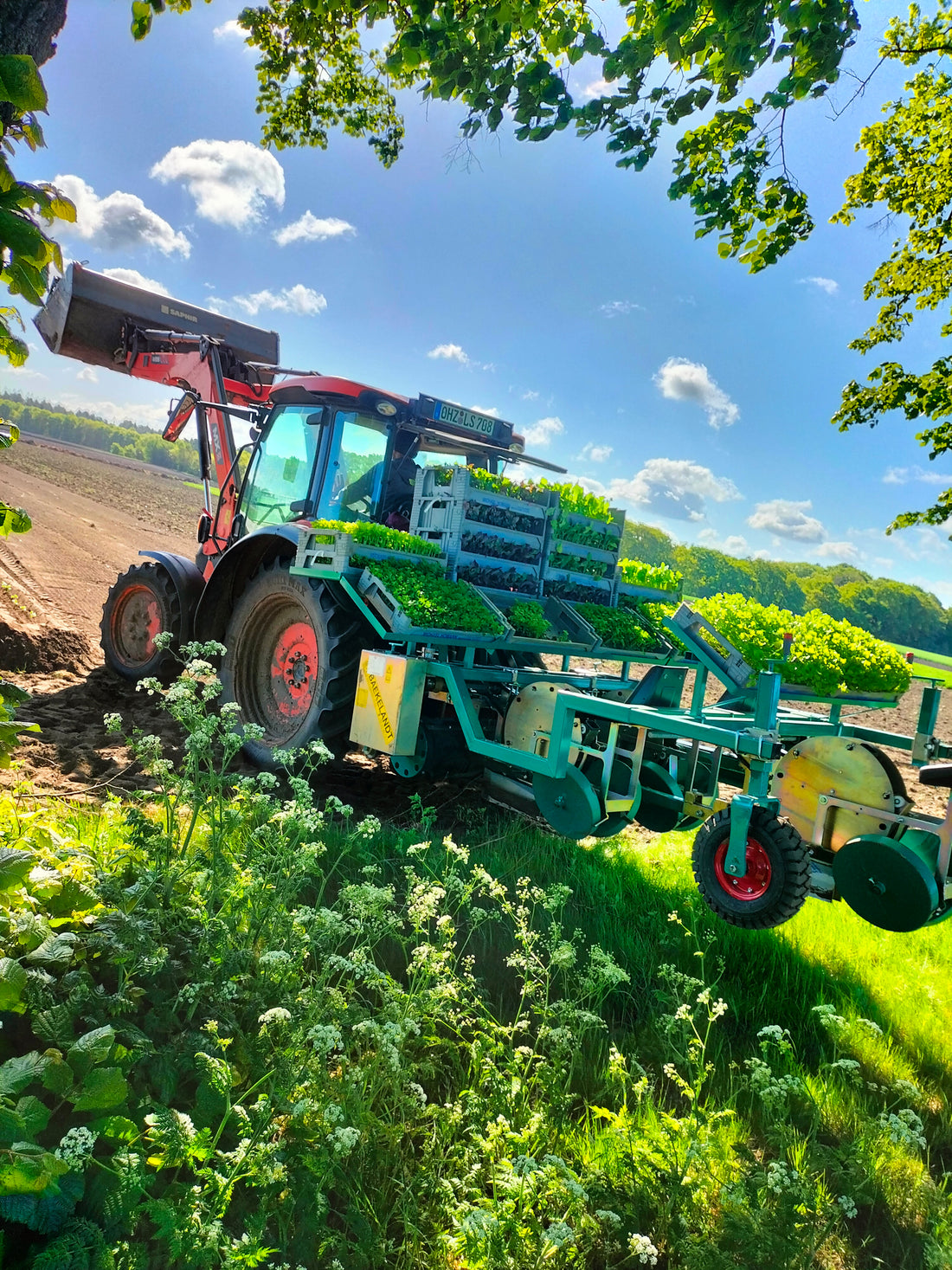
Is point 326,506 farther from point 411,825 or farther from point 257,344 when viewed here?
point 257,344

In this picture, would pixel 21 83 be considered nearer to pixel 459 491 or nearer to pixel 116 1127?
pixel 116 1127

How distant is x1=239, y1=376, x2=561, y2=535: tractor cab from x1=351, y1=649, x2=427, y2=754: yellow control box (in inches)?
68.6

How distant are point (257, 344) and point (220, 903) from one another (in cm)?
825

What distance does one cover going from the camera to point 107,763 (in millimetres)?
5031

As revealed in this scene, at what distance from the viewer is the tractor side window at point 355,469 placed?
5.86 metres

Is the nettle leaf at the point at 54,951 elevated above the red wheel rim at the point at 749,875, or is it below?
below

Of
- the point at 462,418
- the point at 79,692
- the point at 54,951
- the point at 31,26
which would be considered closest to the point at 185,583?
the point at 79,692

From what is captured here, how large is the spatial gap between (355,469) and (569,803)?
128 inches

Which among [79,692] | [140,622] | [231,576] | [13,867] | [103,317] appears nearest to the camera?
[13,867]

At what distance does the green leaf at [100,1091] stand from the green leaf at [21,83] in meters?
1.93

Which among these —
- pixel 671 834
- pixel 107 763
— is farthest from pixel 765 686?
pixel 107 763

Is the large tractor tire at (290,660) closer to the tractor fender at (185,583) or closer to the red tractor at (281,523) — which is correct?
the red tractor at (281,523)

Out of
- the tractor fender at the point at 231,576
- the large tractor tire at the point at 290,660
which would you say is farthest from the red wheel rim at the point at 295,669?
the tractor fender at the point at 231,576

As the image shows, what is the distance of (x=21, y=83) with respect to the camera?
1.38 meters
